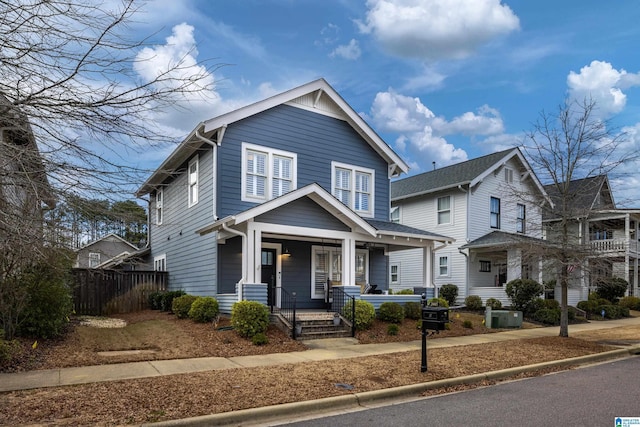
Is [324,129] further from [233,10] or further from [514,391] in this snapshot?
[514,391]

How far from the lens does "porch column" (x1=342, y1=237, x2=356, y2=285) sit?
1497cm

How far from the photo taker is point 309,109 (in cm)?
1734

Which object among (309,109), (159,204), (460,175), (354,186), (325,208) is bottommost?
(325,208)

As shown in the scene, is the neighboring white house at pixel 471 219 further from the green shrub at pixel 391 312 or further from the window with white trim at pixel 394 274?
the green shrub at pixel 391 312

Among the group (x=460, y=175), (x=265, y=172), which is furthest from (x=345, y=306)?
(x=460, y=175)

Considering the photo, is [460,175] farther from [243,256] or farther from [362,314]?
[243,256]

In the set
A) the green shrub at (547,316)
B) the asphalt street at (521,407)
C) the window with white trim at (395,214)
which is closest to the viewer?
the asphalt street at (521,407)

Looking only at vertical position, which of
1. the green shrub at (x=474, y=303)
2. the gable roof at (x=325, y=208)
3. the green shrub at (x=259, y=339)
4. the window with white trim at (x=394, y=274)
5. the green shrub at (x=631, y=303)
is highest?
the gable roof at (x=325, y=208)

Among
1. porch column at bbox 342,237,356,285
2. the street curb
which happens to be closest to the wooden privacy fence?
porch column at bbox 342,237,356,285

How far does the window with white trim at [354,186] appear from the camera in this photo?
58.5ft

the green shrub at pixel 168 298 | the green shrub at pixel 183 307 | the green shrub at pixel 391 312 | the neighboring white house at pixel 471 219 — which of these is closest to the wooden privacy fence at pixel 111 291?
the green shrub at pixel 168 298

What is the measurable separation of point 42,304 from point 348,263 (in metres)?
8.32

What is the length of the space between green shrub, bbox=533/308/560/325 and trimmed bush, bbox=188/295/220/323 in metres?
13.1

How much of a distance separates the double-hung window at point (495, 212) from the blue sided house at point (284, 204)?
8.43 m
